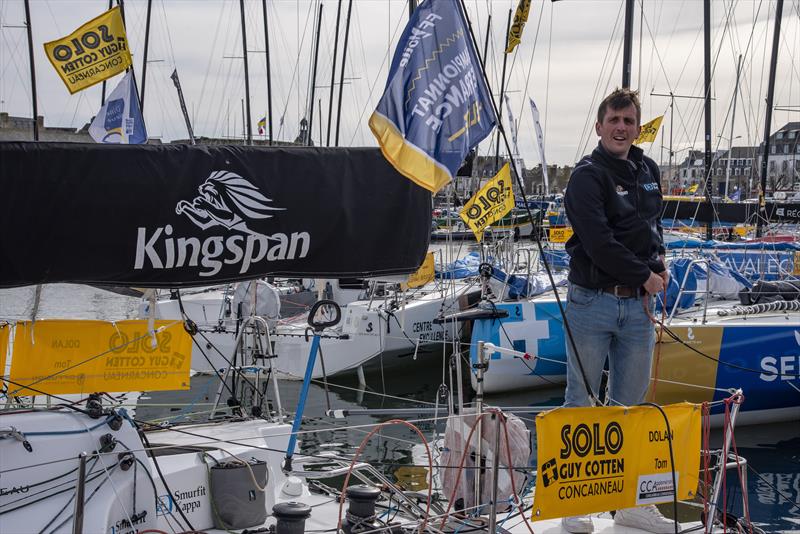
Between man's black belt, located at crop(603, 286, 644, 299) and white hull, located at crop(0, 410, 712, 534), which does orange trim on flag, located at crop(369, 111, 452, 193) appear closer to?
man's black belt, located at crop(603, 286, 644, 299)

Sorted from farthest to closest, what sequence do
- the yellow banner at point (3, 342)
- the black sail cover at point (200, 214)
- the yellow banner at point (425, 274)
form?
the yellow banner at point (425, 274) → the yellow banner at point (3, 342) → the black sail cover at point (200, 214)

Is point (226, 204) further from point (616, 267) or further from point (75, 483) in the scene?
point (616, 267)

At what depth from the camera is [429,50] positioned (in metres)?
4.34

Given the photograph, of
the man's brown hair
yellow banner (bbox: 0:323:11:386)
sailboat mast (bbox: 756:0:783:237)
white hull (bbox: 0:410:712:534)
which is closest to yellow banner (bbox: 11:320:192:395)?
yellow banner (bbox: 0:323:11:386)

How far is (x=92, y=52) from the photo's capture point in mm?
13492

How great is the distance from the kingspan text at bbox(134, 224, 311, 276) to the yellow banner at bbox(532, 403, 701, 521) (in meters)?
1.46

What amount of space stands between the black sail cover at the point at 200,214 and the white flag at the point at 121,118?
37.3 feet

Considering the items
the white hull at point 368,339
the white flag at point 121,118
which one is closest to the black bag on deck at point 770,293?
the white hull at point 368,339

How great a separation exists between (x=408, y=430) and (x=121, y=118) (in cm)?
723

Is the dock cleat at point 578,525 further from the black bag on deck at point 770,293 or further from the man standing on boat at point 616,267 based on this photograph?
the black bag on deck at point 770,293

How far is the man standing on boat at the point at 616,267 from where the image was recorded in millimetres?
4309

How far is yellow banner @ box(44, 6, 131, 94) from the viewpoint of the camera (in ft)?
43.3

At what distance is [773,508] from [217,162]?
7428mm

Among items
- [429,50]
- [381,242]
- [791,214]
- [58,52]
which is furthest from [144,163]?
[791,214]
